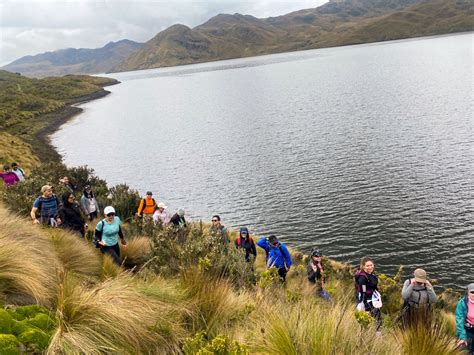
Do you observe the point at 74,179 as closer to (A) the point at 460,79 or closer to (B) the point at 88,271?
(B) the point at 88,271

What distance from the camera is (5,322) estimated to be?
12.5ft

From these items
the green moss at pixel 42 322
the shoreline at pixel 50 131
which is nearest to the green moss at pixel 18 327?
the green moss at pixel 42 322

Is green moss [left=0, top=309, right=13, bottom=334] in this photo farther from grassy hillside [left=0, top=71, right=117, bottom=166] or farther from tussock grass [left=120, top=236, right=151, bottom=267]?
grassy hillside [left=0, top=71, right=117, bottom=166]

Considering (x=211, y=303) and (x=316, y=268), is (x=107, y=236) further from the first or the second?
(x=316, y=268)

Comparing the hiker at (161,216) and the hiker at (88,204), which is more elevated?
the hiker at (88,204)

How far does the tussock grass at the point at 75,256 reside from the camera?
24.5 feet

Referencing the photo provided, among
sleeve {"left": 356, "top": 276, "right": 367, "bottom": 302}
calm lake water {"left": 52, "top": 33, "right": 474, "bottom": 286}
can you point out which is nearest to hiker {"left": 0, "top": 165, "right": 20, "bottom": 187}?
calm lake water {"left": 52, "top": 33, "right": 474, "bottom": 286}

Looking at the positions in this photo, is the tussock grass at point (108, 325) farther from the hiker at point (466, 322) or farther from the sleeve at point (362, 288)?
the hiker at point (466, 322)

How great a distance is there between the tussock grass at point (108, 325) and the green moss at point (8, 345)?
311 millimetres

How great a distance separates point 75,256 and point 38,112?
8482 cm

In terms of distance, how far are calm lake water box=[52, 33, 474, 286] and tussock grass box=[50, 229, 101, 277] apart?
12631 mm

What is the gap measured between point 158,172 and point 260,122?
69.7 ft

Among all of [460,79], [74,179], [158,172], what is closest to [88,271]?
[74,179]

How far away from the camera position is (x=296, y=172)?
29.5m
